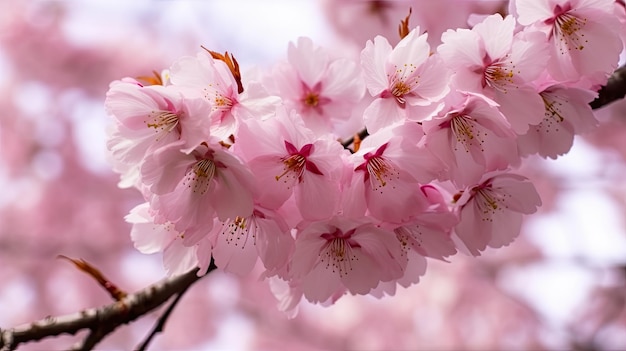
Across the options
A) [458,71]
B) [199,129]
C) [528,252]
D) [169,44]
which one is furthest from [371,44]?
[528,252]

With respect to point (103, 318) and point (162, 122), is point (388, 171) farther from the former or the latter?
point (103, 318)

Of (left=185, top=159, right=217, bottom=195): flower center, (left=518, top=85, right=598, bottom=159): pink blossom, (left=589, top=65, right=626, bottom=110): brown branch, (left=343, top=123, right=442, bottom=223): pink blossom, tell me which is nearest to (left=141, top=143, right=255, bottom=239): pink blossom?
(left=185, top=159, right=217, bottom=195): flower center

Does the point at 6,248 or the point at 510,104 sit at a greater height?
the point at 510,104

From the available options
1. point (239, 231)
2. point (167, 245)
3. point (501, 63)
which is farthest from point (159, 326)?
point (501, 63)

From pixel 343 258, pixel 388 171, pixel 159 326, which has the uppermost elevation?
pixel 388 171

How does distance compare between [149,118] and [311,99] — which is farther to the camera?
[311,99]

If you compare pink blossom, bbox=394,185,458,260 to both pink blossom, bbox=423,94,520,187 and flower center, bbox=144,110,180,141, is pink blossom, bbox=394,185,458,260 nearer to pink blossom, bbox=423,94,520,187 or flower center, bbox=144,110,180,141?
pink blossom, bbox=423,94,520,187

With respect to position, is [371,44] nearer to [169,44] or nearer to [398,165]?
[398,165]
